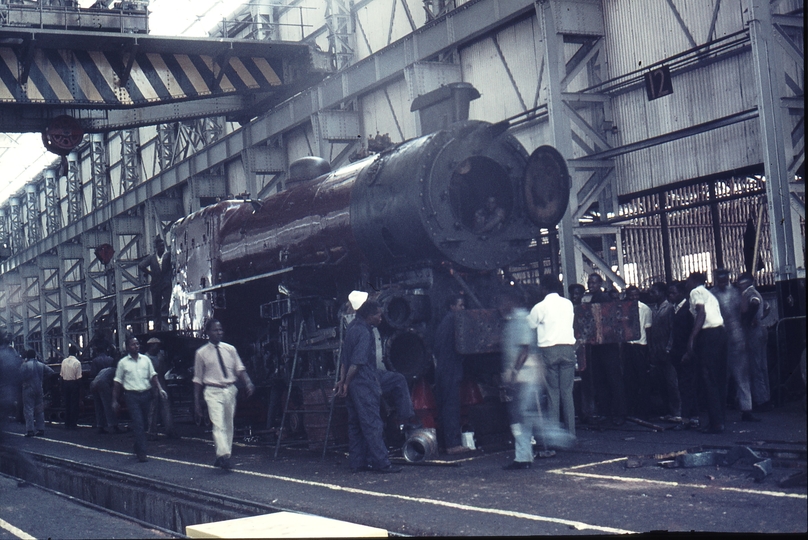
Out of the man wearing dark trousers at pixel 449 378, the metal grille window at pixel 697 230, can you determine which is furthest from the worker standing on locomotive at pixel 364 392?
the metal grille window at pixel 697 230

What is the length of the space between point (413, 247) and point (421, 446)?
208 centimetres

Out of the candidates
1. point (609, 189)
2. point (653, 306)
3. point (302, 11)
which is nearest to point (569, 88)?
point (609, 189)

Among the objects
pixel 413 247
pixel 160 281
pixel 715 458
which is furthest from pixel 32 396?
pixel 715 458

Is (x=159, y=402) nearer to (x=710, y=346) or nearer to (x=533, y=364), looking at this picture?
(x=533, y=364)

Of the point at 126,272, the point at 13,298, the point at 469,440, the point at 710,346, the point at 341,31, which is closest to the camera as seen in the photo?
the point at 469,440

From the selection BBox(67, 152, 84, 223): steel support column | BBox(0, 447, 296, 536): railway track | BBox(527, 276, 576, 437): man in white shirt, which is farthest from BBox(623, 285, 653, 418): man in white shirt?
BBox(67, 152, 84, 223): steel support column

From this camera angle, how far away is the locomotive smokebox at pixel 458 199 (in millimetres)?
9461

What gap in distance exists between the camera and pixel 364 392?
29.9 feet

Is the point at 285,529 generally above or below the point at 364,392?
below

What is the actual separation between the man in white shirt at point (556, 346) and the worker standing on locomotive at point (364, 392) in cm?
167

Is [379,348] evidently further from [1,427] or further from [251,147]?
[251,147]

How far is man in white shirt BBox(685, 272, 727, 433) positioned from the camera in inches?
388

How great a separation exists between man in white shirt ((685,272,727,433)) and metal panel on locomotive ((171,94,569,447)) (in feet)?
6.02

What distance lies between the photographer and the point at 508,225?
32.9 ft
